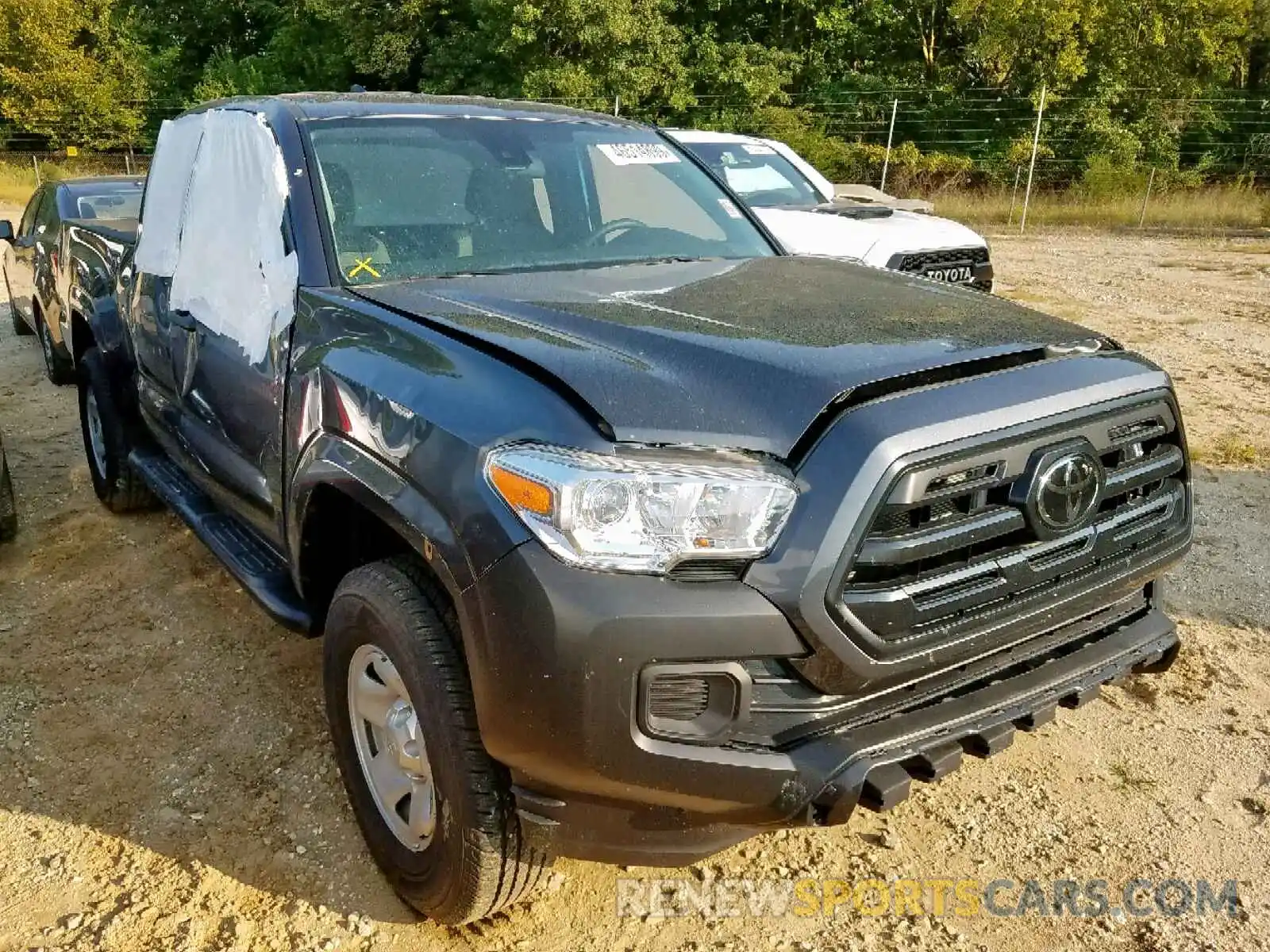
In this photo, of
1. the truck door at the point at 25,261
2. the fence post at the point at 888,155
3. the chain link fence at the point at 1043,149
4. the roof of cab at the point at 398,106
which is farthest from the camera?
the fence post at the point at 888,155

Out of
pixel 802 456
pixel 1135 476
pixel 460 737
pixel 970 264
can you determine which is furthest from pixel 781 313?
pixel 970 264

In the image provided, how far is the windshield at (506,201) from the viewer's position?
2971 mm

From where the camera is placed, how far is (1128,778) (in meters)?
2.98

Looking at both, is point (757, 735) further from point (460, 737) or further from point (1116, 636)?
point (1116, 636)

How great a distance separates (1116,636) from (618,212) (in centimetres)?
200

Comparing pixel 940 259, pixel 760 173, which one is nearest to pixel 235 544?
pixel 940 259

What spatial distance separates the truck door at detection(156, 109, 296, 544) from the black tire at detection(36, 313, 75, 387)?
14.8 ft

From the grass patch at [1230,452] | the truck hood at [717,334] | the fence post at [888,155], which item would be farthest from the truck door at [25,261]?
the fence post at [888,155]

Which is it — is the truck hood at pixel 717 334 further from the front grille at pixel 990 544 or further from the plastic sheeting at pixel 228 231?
the plastic sheeting at pixel 228 231

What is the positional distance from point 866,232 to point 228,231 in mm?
5318

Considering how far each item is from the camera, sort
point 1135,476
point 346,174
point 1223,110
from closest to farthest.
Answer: point 1135,476 < point 346,174 < point 1223,110

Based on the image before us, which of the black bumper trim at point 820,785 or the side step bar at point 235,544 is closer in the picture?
the black bumper trim at point 820,785

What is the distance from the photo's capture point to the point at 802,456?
1.94 metres

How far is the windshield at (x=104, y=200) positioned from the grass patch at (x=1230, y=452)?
7159 millimetres
